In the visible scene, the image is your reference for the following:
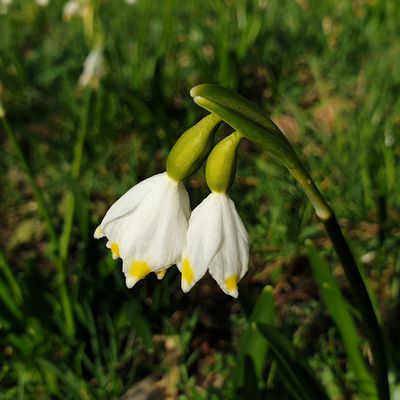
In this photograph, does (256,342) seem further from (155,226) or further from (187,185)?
(187,185)

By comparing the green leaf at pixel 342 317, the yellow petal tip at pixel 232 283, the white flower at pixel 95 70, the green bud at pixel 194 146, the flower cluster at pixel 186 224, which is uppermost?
the white flower at pixel 95 70

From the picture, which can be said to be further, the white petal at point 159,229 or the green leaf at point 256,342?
the green leaf at point 256,342

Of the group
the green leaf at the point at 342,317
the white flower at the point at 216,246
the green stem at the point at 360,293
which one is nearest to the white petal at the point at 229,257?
the white flower at the point at 216,246

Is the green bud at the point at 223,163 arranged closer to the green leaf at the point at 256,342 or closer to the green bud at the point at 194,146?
the green bud at the point at 194,146

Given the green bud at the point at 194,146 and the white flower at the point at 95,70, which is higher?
the white flower at the point at 95,70

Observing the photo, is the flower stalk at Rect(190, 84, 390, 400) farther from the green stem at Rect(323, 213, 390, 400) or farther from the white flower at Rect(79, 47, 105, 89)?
the white flower at Rect(79, 47, 105, 89)

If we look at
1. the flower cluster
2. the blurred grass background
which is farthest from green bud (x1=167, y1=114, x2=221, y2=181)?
the blurred grass background

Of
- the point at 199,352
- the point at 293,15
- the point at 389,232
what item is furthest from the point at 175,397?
the point at 293,15
